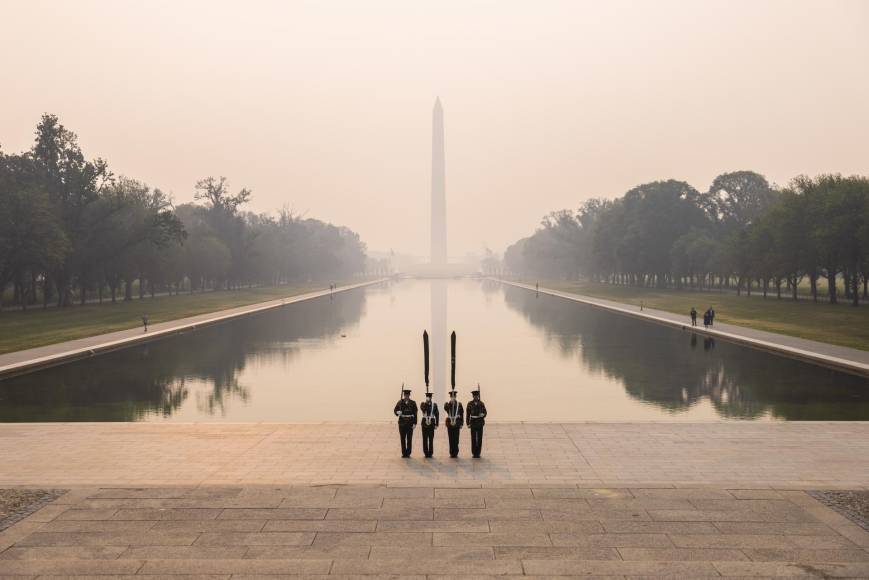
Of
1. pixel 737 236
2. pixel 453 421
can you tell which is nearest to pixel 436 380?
pixel 453 421

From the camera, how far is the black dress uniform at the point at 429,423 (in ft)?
45.6

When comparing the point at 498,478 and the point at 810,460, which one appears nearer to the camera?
the point at 498,478

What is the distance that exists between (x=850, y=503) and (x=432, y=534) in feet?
22.1

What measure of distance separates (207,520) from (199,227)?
97.3 metres

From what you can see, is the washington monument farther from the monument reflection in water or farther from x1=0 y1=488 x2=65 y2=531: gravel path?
x1=0 y1=488 x2=65 y2=531: gravel path

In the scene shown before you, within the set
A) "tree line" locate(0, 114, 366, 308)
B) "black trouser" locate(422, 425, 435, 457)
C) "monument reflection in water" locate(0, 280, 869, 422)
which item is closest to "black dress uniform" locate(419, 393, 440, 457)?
"black trouser" locate(422, 425, 435, 457)

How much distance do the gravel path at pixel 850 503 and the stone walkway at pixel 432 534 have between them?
22 cm

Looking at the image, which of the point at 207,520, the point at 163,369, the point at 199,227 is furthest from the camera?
the point at 199,227

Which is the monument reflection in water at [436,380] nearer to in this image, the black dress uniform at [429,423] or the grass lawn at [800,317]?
the black dress uniform at [429,423]

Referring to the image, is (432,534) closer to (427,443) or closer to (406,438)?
(406,438)

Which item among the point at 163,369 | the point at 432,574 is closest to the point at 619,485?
the point at 432,574

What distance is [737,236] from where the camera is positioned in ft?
271

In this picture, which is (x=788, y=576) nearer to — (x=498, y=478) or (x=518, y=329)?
(x=498, y=478)

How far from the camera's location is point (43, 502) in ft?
37.2
